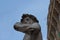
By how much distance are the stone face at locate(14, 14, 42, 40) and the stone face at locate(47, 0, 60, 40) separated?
2981 cm

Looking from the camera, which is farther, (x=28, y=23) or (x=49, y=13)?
(x=49, y=13)

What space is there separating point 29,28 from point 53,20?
34312 mm

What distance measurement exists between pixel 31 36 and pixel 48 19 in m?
34.8

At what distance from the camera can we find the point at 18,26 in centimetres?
723

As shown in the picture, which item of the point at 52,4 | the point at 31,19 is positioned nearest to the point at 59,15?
the point at 52,4

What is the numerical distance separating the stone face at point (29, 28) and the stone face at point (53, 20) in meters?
29.8

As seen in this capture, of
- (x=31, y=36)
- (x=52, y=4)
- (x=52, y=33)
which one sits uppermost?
(x=52, y=4)

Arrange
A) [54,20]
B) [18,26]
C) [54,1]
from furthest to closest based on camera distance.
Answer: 1. [54,20]
2. [54,1]
3. [18,26]

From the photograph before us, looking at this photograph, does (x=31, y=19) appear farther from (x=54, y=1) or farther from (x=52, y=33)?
(x=52, y=33)

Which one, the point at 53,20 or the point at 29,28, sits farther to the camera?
the point at 53,20

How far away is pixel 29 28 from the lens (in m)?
7.18

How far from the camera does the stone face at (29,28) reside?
23.5ft

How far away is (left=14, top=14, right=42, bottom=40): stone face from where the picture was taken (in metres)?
7.18

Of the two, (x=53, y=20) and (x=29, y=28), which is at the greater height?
(x=53, y=20)
